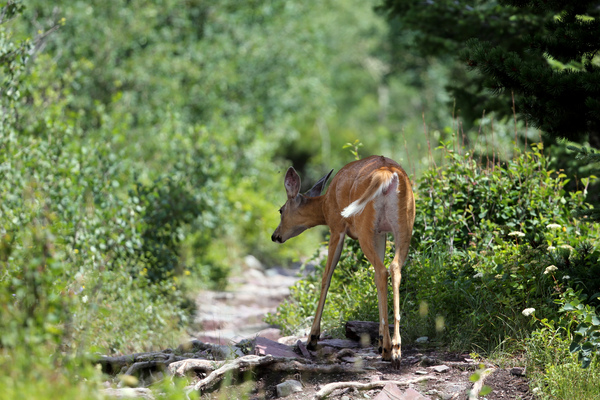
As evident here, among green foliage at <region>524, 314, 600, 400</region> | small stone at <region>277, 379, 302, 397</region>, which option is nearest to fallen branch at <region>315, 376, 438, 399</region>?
small stone at <region>277, 379, 302, 397</region>

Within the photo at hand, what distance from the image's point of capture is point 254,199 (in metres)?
16.6

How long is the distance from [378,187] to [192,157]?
6.88 meters

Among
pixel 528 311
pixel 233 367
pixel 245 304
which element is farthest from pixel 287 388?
pixel 245 304

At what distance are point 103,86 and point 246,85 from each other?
17.5ft

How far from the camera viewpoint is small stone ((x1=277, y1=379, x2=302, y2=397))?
17.1 feet

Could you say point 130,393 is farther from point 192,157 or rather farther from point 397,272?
point 192,157

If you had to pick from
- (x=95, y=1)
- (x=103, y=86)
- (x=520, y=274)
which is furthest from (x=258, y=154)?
(x=520, y=274)

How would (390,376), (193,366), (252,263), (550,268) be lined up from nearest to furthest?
(390,376), (193,366), (550,268), (252,263)

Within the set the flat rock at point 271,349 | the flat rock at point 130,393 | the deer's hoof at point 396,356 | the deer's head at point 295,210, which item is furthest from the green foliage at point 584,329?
the flat rock at point 130,393

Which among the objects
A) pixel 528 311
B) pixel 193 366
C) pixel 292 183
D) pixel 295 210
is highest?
pixel 292 183

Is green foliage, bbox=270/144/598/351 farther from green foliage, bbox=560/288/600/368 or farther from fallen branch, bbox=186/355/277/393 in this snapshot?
fallen branch, bbox=186/355/277/393

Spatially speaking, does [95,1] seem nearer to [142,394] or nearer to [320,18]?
[142,394]

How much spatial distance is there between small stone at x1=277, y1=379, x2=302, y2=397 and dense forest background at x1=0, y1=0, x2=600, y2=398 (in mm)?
1618

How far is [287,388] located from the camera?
5230 mm
